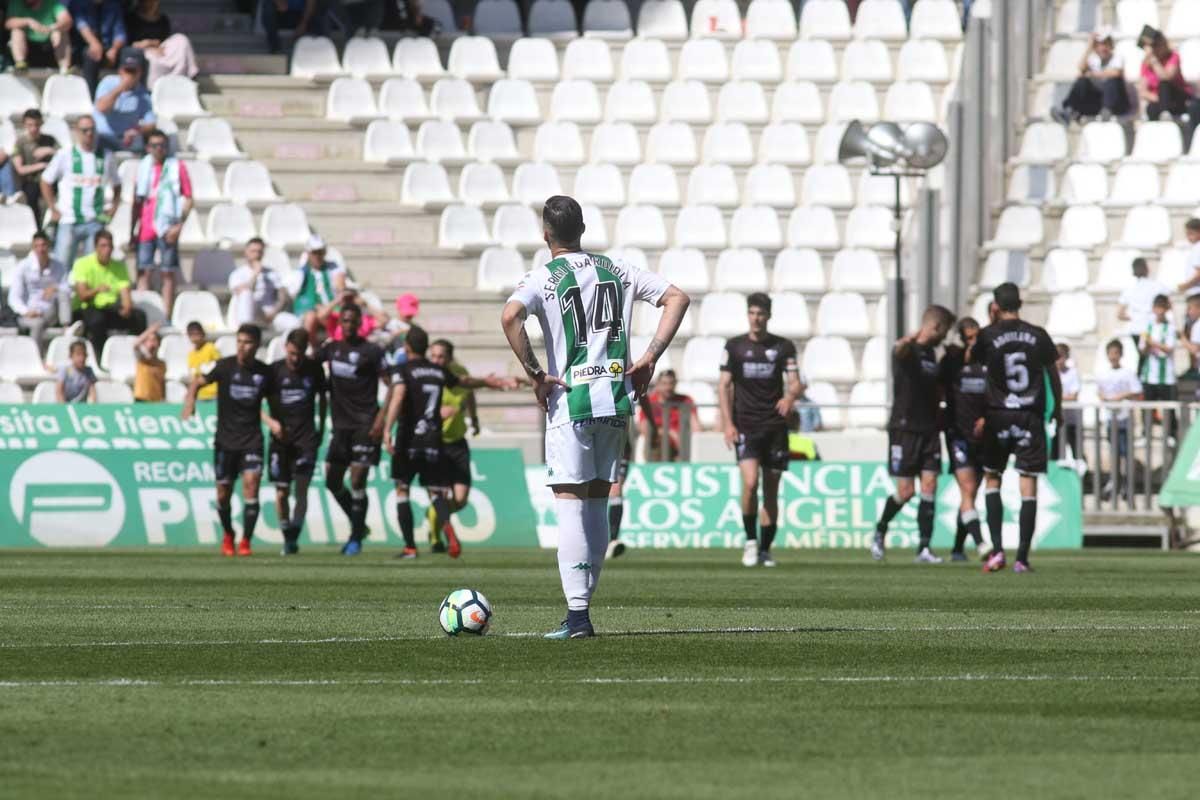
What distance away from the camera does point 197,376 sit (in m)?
22.6

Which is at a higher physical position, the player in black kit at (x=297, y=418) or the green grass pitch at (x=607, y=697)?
the player in black kit at (x=297, y=418)

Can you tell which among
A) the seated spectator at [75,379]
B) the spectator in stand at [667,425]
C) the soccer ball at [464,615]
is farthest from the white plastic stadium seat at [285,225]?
the soccer ball at [464,615]

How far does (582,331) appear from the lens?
35.2ft

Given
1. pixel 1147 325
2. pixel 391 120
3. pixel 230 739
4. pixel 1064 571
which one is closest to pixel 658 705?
pixel 230 739

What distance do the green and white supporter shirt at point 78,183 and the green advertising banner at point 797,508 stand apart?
6328 mm

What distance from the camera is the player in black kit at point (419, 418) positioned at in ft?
71.7

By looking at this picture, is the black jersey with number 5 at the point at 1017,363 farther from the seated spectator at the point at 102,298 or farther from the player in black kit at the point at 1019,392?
the seated spectator at the point at 102,298

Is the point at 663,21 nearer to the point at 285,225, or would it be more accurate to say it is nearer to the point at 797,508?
the point at 285,225

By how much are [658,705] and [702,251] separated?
77.2ft

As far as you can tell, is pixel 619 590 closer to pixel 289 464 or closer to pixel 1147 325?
pixel 289 464

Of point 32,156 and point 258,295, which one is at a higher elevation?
point 32,156

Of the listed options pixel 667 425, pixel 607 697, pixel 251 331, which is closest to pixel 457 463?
pixel 251 331

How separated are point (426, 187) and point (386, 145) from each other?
88cm

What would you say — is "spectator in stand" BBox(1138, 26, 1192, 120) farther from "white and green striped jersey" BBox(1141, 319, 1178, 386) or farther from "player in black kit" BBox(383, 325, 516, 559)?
"player in black kit" BBox(383, 325, 516, 559)
